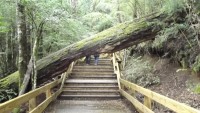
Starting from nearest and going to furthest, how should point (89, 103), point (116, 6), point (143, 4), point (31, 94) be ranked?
point (31, 94) → point (89, 103) → point (143, 4) → point (116, 6)

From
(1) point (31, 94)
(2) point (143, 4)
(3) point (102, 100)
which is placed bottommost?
(3) point (102, 100)

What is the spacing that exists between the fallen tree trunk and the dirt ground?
1356 millimetres

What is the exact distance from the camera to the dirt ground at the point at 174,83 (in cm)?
616

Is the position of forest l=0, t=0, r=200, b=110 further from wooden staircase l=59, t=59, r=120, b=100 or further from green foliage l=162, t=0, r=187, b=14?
wooden staircase l=59, t=59, r=120, b=100

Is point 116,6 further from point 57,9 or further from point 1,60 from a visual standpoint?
point 57,9

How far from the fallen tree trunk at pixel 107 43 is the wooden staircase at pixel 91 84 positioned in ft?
6.55

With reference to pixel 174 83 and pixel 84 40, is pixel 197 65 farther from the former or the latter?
pixel 84 40

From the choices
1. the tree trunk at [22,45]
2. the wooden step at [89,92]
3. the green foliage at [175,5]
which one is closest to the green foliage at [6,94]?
the tree trunk at [22,45]

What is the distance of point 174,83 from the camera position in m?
7.50

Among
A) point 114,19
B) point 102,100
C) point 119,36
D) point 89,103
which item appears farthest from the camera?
point 114,19

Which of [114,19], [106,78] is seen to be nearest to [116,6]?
[114,19]

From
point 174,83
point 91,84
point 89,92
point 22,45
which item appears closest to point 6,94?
point 22,45

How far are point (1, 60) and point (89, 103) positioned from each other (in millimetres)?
6995

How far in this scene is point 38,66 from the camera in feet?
27.6
